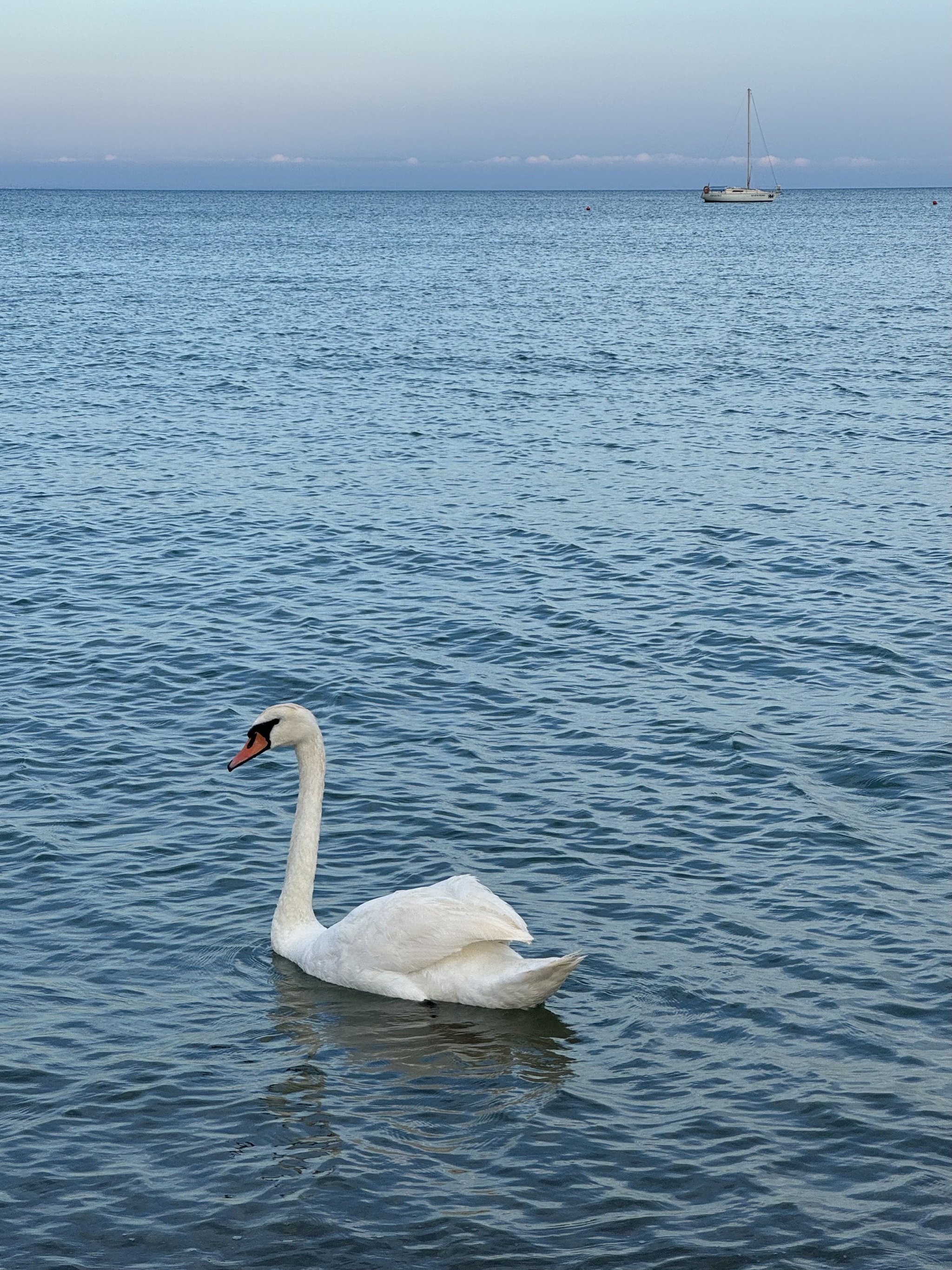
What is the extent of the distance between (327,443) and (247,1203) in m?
22.5

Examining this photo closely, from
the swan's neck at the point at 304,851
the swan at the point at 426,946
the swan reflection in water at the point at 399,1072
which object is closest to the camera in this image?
A: the swan reflection in water at the point at 399,1072

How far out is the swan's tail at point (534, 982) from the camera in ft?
27.5

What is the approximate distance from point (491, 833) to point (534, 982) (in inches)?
112

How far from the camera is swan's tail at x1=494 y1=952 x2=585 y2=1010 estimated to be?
8.37 m

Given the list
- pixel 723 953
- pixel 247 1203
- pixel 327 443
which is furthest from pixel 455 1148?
pixel 327 443

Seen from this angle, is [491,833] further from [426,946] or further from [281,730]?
[426,946]

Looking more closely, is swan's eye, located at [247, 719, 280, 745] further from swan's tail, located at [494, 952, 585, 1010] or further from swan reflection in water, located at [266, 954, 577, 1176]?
swan's tail, located at [494, 952, 585, 1010]

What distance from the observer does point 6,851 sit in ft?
36.3

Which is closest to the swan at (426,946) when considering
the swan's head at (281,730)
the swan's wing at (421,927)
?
the swan's wing at (421,927)

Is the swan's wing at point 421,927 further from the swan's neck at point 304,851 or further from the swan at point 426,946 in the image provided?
the swan's neck at point 304,851

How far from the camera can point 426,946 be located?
8836mm

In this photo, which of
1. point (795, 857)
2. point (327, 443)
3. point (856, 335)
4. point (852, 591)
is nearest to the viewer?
point (795, 857)

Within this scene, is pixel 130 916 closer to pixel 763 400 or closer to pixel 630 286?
pixel 763 400

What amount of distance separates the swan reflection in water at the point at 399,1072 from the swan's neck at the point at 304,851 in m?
0.33
